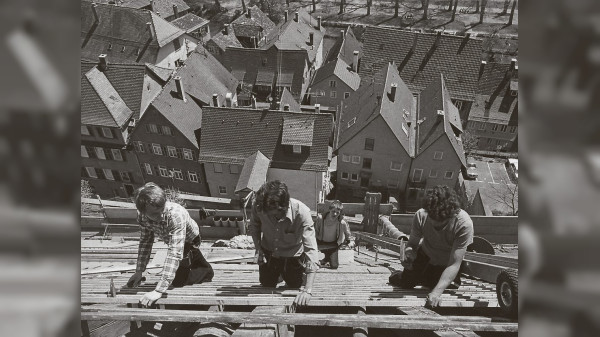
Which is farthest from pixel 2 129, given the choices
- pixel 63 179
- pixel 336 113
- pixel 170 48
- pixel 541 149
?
pixel 170 48

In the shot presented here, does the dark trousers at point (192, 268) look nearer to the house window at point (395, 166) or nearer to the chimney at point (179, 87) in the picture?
the chimney at point (179, 87)

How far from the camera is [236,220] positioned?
13.7 metres

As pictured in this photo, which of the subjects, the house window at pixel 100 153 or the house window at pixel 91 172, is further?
the house window at pixel 91 172

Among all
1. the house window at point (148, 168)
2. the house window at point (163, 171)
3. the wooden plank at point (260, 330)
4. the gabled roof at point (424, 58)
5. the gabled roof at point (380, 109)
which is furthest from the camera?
the gabled roof at point (424, 58)

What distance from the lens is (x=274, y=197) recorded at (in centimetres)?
503

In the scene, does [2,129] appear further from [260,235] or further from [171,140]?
[171,140]

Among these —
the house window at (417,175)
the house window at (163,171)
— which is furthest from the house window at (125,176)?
the house window at (417,175)

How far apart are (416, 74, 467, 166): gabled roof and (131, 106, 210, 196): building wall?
13.6 m

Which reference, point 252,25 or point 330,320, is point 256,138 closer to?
point 330,320

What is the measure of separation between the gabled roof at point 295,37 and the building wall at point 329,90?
17.6 feet

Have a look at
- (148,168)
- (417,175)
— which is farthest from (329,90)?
(148,168)

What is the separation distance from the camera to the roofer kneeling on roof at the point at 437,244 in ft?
16.7

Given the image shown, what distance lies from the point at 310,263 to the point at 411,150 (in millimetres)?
23666

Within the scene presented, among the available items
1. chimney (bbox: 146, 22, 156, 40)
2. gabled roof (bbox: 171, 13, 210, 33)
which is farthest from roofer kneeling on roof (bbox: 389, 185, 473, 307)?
gabled roof (bbox: 171, 13, 210, 33)
